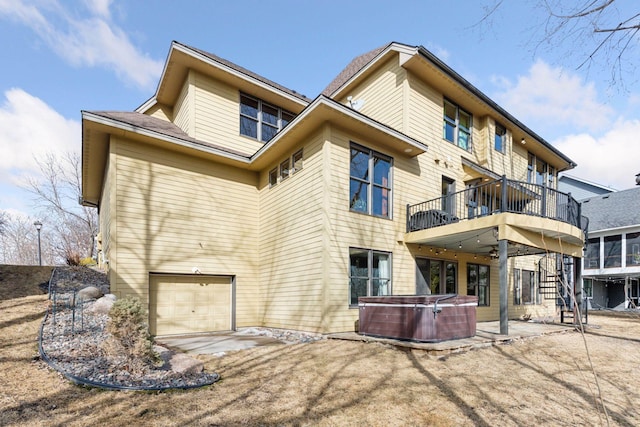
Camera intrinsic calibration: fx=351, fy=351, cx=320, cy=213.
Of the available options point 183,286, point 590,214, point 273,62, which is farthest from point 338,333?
point 590,214

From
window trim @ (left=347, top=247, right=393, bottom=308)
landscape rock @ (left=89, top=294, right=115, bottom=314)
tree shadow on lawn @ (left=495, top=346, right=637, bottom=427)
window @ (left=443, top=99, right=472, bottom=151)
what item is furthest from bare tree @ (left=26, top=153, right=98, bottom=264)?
tree shadow on lawn @ (left=495, top=346, right=637, bottom=427)

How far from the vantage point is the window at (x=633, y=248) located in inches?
844

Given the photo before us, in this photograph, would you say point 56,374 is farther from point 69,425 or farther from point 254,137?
point 254,137

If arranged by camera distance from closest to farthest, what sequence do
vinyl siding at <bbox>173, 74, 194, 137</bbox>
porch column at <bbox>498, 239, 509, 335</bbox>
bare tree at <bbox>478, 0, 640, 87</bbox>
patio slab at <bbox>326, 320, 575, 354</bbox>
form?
bare tree at <bbox>478, 0, 640, 87</bbox> < patio slab at <bbox>326, 320, 575, 354</bbox> < porch column at <bbox>498, 239, 509, 335</bbox> < vinyl siding at <bbox>173, 74, 194, 137</bbox>

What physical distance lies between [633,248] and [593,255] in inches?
97.6

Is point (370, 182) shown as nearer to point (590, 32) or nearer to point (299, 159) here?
point (299, 159)

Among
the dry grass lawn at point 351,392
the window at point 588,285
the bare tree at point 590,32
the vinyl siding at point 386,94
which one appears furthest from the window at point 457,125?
the window at point 588,285

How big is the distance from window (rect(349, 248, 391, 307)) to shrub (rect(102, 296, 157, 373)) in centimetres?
508

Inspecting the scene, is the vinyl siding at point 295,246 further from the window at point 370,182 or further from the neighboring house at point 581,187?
the neighboring house at point 581,187

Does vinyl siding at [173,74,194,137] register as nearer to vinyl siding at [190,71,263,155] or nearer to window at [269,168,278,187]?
vinyl siding at [190,71,263,155]

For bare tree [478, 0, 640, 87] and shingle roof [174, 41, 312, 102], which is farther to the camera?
shingle roof [174, 41, 312, 102]

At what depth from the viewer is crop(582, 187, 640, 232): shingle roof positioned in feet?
73.1

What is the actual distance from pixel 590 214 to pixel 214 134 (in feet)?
89.1

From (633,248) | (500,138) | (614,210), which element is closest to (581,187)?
(614,210)
